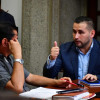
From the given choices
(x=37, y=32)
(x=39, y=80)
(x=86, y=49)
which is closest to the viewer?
(x=39, y=80)

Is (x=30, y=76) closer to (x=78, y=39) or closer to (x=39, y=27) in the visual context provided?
(x=78, y=39)

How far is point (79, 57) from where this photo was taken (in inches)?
89.0

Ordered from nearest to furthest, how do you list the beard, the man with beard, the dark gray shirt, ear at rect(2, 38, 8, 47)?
the dark gray shirt, ear at rect(2, 38, 8, 47), the man with beard, the beard

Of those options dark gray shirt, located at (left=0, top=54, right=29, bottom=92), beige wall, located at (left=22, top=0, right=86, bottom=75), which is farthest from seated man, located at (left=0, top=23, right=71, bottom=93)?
beige wall, located at (left=22, top=0, right=86, bottom=75)

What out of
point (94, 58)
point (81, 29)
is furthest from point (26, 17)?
point (94, 58)

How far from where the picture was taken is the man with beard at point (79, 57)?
2168mm

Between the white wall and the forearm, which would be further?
the white wall

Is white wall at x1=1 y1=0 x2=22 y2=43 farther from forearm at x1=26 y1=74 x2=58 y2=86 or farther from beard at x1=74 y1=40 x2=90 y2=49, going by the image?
forearm at x1=26 y1=74 x2=58 y2=86

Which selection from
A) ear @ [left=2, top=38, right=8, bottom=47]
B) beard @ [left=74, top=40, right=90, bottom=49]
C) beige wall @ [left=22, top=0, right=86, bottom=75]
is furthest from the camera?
beige wall @ [left=22, top=0, right=86, bottom=75]

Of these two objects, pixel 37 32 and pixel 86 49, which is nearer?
pixel 86 49

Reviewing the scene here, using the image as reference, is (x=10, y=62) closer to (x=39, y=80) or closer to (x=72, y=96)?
(x=39, y=80)

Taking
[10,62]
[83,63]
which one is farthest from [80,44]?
[10,62]

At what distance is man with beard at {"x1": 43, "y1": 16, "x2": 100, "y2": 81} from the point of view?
7.11 feet

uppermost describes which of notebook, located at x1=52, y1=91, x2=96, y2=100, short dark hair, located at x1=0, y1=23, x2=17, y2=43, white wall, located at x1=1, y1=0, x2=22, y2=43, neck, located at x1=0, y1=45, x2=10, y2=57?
white wall, located at x1=1, y1=0, x2=22, y2=43
